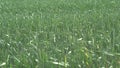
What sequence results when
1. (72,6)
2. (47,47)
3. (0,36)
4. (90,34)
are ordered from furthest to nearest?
(72,6)
(0,36)
(90,34)
(47,47)

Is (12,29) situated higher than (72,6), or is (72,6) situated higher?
(72,6)

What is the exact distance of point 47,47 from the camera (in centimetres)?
382

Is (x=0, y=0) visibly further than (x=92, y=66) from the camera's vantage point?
Yes

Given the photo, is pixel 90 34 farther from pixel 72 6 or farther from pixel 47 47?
pixel 72 6

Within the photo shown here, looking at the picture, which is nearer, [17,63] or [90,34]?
[17,63]

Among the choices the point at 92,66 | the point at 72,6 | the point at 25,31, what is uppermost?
the point at 72,6

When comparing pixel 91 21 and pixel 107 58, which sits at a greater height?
pixel 91 21

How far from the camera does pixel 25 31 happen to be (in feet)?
18.0

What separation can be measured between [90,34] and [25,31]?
134 centimetres

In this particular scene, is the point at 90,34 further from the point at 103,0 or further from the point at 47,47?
the point at 103,0

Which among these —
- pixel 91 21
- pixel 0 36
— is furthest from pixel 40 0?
pixel 0 36

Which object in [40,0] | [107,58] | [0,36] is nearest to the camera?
[107,58]

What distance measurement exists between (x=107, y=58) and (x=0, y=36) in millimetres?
2329

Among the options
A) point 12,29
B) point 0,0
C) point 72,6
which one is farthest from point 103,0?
point 12,29
